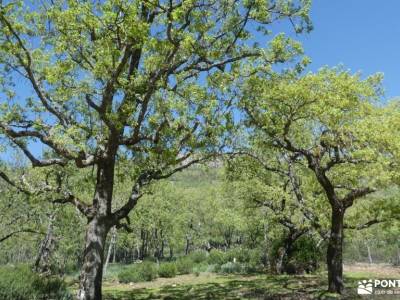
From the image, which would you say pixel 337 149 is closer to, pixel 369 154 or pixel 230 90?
pixel 369 154

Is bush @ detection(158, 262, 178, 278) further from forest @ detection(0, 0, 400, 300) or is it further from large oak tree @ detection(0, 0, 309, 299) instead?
large oak tree @ detection(0, 0, 309, 299)

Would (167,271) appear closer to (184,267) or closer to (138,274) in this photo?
(138,274)

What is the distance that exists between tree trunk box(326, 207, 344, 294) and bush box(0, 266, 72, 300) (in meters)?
11.2

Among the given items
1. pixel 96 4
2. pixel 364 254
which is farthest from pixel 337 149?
pixel 364 254

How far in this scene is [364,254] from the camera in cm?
11912

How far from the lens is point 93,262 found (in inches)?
527

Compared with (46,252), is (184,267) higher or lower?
lower

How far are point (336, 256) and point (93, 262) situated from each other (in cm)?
1036

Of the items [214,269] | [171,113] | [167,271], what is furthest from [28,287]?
[214,269]

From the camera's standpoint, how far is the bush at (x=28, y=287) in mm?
15639

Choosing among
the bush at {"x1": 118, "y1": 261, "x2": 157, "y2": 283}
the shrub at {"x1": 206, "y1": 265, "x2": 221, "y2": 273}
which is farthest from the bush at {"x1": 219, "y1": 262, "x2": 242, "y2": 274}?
the bush at {"x1": 118, "y1": 261, "x2": 157, "y2": 283}

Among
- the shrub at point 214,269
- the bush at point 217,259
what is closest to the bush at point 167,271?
the shrub at point 214,269

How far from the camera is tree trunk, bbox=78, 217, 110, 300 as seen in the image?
13102 millimetres

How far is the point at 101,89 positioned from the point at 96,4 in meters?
2.64
